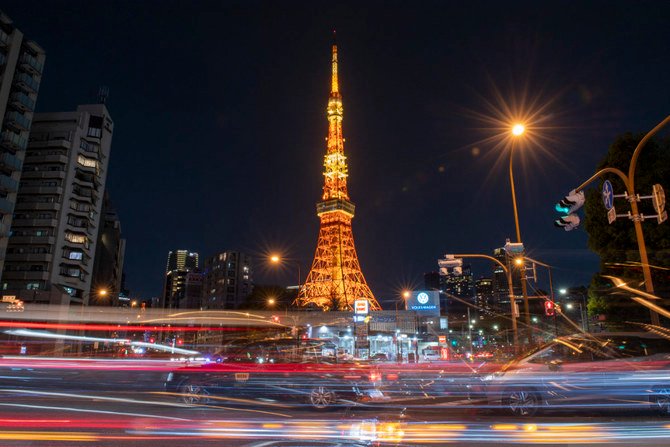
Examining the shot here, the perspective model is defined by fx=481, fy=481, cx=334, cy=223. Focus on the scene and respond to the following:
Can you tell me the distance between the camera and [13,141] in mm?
45688

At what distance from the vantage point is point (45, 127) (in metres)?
56.9

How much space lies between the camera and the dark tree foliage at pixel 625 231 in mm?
22609

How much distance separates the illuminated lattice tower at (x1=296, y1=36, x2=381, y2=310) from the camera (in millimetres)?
75000

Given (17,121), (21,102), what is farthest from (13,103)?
(17,121)

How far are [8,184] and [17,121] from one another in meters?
6.33

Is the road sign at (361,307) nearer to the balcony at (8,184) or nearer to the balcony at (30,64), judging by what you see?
the balcony at (8,184)

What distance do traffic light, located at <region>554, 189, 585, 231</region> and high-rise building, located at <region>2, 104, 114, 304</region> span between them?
51.0 m

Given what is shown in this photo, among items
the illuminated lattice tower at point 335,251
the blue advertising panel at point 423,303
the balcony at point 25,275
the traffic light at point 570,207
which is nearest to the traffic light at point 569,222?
the traffic light at point 570,207

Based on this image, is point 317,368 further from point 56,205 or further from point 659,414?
point 56,205

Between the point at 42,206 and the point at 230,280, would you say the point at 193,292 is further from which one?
the point at 42,206

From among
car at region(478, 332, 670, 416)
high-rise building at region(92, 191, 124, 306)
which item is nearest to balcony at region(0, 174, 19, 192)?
high-rise building at region(92, 191, 124, 306)

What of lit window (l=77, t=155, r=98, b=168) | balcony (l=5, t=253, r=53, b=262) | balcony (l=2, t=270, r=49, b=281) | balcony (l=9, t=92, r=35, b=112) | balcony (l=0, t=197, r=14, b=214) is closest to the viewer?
balcony (l=0, t=197, r=14, b=214)

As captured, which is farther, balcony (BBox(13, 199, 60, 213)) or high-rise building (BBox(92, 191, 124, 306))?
high-rise building (BBox(92, 191, 124, 306))

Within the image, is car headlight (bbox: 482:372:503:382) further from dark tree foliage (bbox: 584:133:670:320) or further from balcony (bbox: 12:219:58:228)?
balcony (bbox: 12:219:58:228)
